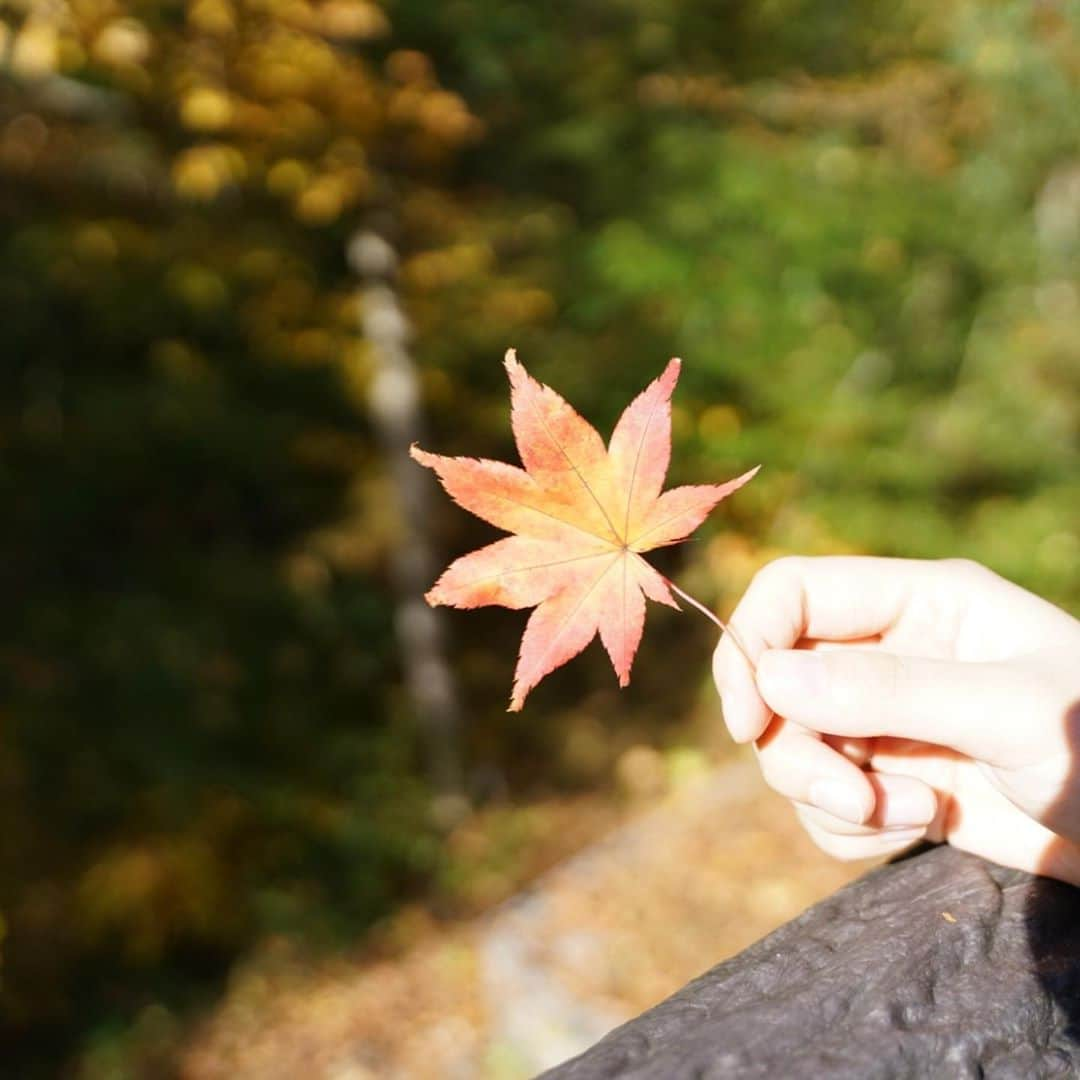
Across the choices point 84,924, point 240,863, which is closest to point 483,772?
point 240,863

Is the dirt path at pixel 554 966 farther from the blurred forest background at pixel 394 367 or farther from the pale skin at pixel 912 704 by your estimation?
the pale skin at pixel 912 704

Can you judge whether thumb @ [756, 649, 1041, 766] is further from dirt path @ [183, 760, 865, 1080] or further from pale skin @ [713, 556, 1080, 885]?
dirt path @ [183, 760, 865, 1080]

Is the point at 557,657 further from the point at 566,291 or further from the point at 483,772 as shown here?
the point at 483,772

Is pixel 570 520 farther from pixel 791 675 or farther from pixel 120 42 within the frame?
pixel 120 42

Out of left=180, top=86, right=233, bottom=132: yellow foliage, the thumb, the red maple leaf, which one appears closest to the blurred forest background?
left=180, top=86, right=233, bottom=132: yellow foliage

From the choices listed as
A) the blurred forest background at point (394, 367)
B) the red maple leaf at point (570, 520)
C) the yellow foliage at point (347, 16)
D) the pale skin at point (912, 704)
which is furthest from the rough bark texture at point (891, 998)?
the yellow foliage at point (347, 16)

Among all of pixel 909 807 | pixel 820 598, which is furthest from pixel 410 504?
pixel 909 807

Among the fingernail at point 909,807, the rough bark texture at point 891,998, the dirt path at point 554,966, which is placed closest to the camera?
the rough bark texture at point 891,998
